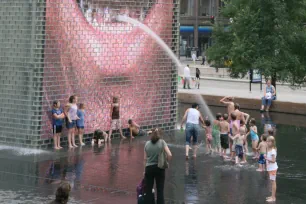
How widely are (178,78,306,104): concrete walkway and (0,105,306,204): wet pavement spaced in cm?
1489

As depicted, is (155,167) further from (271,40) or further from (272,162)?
(271,40)

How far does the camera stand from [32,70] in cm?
1969

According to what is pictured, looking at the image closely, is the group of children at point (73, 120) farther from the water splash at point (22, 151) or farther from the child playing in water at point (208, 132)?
the child playing in water at point (208, 132)

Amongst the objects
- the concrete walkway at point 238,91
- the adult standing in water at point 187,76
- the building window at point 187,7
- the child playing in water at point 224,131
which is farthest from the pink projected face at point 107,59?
the building window at point 187,7

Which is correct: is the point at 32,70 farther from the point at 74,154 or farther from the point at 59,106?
the point at 74,154

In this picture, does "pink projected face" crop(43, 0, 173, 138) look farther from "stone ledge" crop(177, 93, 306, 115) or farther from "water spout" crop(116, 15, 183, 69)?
"stone ledge" crop(177, 93, 306, 115)

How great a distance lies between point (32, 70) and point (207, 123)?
502 centimetres

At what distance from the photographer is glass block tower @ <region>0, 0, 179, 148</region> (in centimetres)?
1980

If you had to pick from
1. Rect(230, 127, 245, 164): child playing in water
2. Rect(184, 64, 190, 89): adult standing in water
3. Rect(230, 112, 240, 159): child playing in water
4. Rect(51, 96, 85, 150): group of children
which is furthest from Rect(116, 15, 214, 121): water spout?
Rect(184, 64, 190, 89): adult standing in water

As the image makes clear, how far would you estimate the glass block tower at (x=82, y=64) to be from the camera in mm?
19797

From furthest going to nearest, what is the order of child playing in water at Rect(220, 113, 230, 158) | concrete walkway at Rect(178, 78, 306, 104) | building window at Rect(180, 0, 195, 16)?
building window at Rect(180, 0, 195, 16) < concrete walkway at Rect(178, 78, 306, 104) < child playing in water at Rect(220, 113, 230, 158)

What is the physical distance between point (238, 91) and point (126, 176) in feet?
80.8

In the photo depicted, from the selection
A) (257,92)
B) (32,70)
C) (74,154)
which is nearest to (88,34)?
(32,70)

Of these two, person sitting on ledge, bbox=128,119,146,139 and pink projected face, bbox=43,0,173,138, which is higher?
pink projected face, bbox=43,0,173,138
